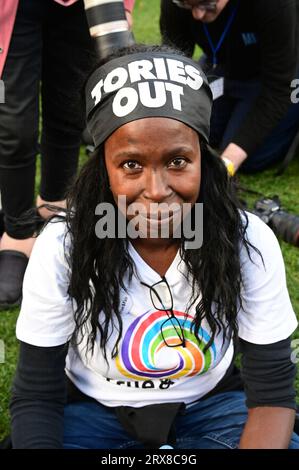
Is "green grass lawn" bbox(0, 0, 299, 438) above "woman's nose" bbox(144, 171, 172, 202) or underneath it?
underneath

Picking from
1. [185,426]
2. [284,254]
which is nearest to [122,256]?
[185,426]

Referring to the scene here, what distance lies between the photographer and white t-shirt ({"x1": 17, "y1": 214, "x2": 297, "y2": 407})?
1.61 m

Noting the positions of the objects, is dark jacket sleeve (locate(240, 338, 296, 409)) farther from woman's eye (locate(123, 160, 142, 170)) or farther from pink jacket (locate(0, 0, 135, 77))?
pink jacket (locate(0, 0, 135, 77))

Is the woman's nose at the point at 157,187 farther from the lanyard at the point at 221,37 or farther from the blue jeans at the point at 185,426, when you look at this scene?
the lanyard at the point at 221,37

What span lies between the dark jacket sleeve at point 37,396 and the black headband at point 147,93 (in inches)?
19.0

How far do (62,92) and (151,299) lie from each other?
1.18 meters

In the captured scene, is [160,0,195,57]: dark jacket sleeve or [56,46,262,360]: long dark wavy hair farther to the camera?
[160,0,195,57]: dark jacket sleeve

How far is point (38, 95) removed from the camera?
8.27 feet

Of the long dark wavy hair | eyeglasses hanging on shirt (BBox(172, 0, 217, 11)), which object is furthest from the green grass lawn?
the long dark wavy hair

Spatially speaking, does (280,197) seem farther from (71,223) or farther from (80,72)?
(71,223)

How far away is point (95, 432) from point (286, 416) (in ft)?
1.51

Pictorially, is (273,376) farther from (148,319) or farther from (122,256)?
(122,256)

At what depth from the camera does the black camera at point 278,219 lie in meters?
→ 3.08

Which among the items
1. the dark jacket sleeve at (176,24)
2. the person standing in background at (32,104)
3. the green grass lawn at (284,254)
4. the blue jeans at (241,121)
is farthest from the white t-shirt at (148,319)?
the blue jeans at (241,121)
